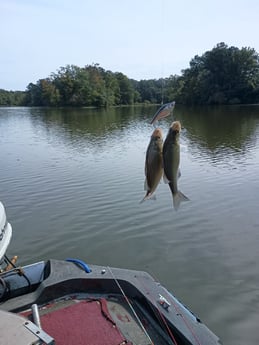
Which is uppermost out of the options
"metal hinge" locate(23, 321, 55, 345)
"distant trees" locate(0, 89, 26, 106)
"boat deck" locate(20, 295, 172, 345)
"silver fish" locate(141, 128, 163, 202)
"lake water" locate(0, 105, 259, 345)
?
"distant trees" locate(0, 89, 26, 106)

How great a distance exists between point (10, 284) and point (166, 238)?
3678 mm

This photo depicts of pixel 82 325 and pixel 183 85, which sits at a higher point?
pixel 183 85

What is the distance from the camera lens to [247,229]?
6691mm

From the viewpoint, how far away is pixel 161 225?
7000 millimetres

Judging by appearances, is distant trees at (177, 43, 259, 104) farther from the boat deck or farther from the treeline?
the boat deck

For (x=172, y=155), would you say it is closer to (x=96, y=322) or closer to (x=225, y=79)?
(x=96, y=322)

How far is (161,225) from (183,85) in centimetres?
6176

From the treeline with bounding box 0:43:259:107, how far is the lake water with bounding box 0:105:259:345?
144 feet

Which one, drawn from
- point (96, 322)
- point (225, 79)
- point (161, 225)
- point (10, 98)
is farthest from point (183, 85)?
point (10, 98)

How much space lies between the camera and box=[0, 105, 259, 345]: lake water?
15.8 ft

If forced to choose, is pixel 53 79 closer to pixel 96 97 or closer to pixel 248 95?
pixel 96 97

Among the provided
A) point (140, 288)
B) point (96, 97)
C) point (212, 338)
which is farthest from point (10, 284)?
point (96, 97)

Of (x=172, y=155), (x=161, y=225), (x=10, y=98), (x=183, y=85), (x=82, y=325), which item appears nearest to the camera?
(x=172, y=155)

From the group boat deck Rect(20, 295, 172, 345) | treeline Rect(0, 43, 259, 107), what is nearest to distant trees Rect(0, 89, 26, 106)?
treeline Rect(0, 43, 259, 107)
